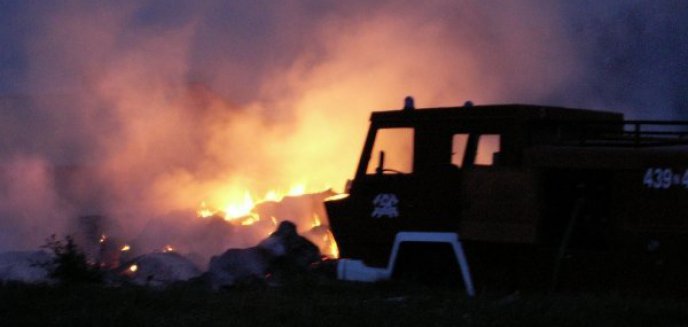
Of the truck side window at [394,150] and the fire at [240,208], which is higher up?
the fire at [240,208]

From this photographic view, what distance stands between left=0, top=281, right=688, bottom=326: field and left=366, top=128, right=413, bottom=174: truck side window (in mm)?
1239

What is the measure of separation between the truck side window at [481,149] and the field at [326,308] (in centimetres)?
124

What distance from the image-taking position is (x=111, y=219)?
16.8 meters

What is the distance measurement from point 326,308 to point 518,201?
2.06 meters

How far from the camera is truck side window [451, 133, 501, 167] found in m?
9.30

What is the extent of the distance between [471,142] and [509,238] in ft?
3.48

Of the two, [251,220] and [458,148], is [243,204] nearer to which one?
[251,220]

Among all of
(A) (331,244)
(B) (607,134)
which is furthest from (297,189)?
(B) (607,134)

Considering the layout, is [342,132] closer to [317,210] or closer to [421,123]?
[317,210]

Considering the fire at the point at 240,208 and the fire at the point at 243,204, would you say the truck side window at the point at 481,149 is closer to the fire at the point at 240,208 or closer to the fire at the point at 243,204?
the fire at the point at 243,204

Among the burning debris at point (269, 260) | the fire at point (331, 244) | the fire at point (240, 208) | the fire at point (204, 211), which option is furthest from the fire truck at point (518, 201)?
the fire at point (204, 211)

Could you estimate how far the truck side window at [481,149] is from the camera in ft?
30.5

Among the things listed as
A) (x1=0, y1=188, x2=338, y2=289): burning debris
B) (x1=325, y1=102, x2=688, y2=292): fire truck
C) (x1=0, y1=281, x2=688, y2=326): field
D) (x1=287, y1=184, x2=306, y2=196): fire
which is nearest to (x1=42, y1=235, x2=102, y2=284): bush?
(x1=0, y1=281, x2=688, y2=326): field

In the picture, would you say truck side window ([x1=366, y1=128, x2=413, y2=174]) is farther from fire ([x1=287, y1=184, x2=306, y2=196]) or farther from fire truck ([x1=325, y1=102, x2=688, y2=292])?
fire ([x1=287, y1=184, x2=306, y2=196])
